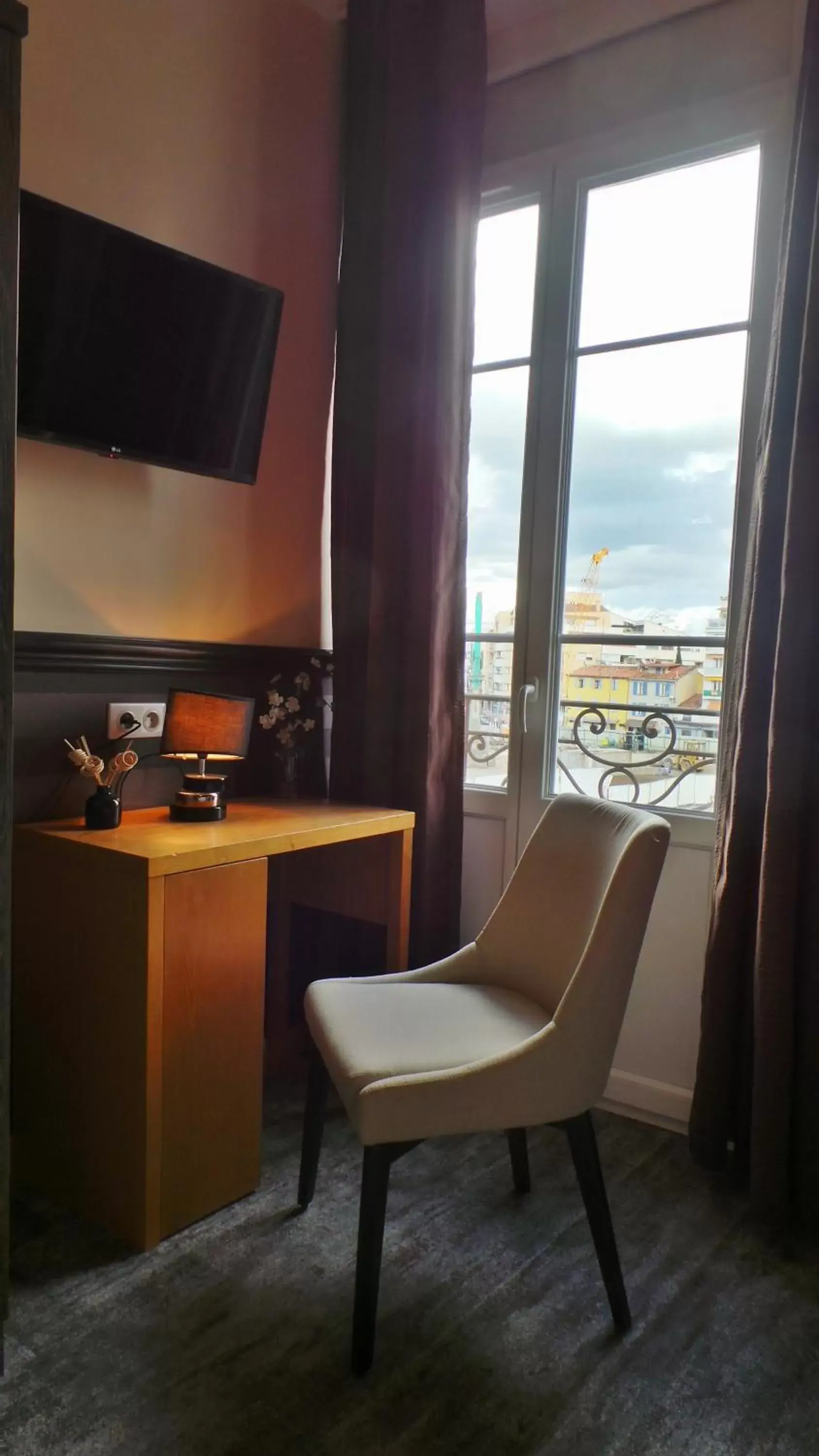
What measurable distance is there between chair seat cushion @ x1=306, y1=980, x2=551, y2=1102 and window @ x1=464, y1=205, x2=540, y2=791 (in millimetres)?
808

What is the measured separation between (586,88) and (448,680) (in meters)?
1.43

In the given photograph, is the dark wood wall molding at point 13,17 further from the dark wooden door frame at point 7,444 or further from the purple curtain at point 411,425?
the purple curtain at point 411,425

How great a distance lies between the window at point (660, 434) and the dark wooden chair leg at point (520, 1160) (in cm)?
81

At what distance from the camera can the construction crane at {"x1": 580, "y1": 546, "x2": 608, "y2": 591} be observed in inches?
92.3

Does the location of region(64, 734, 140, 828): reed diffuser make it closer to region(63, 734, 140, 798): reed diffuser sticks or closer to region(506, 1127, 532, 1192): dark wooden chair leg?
region(63, 734, 140, 798): reed diffuser sticks

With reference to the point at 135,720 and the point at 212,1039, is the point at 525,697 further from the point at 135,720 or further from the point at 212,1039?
the point at 212,1039

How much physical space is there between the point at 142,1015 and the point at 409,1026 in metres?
0.45

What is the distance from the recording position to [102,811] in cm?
189

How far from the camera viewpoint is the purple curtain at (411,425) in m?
2.33

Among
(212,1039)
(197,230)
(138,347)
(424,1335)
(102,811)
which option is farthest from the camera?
(197,230)

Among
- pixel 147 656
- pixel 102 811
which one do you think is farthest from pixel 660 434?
pixel 102 811

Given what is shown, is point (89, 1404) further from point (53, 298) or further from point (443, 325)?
point (443, 325)

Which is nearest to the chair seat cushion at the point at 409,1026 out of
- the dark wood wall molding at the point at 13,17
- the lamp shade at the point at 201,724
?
the lamp shade at the point at 201,724

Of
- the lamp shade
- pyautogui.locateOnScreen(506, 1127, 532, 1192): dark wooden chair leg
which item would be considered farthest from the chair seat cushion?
the lamp shade
